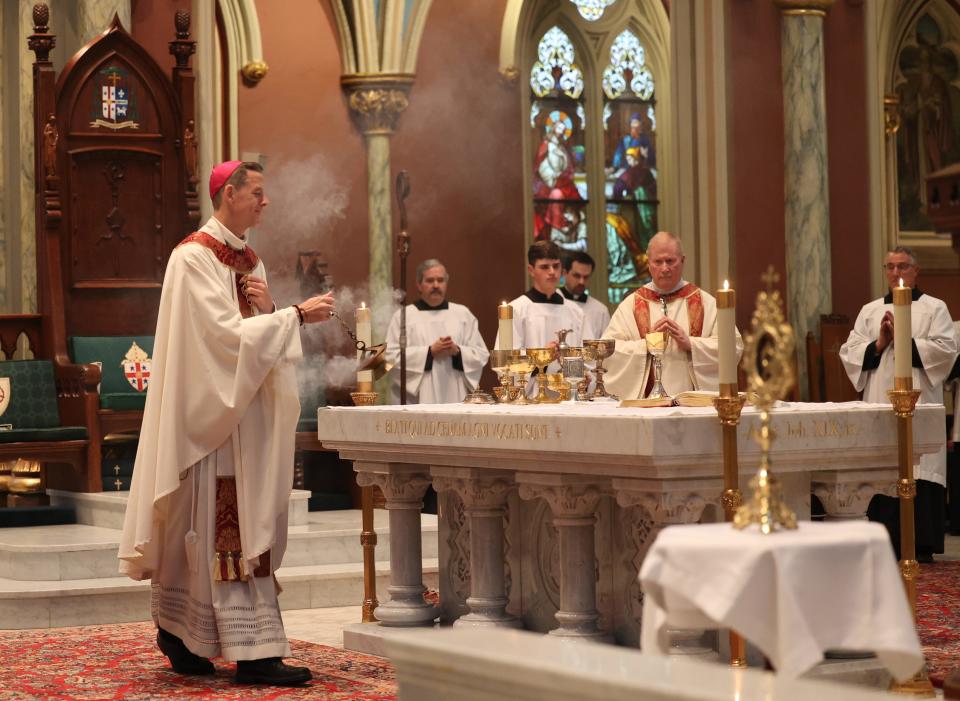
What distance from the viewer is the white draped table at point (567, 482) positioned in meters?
5.41

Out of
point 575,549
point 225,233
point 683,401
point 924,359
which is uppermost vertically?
point 225,233

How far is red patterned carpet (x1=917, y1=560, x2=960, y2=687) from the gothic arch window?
762 cm

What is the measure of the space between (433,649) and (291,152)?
11.1m

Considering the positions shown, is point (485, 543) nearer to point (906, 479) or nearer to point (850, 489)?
point (850, 489)

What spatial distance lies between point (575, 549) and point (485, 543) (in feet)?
2.03

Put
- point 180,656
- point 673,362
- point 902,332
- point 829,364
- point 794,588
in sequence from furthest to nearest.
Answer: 1. point 829,364
2. point 673,362
3. point 180,656
4. point 902,332
5. point 794,588

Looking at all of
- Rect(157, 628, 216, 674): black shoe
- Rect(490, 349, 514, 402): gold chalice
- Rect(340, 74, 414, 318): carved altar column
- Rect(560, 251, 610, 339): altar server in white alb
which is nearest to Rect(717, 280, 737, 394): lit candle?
Rect(490, 349, 514, 402): gold chalice

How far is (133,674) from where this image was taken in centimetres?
646

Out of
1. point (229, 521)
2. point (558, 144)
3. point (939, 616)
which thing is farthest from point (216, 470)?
point (558, 144)

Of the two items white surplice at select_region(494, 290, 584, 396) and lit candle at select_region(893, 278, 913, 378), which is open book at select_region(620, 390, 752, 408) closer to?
lit candle at select_region(893, 278, 913, 378)

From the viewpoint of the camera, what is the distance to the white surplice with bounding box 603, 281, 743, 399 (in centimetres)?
694

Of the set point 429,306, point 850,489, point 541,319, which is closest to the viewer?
point 850,489

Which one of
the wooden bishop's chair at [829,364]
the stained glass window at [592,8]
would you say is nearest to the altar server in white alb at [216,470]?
the wooden bishop's chair at [829,364]

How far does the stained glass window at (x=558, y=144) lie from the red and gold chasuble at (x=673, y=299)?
29.4 feet
